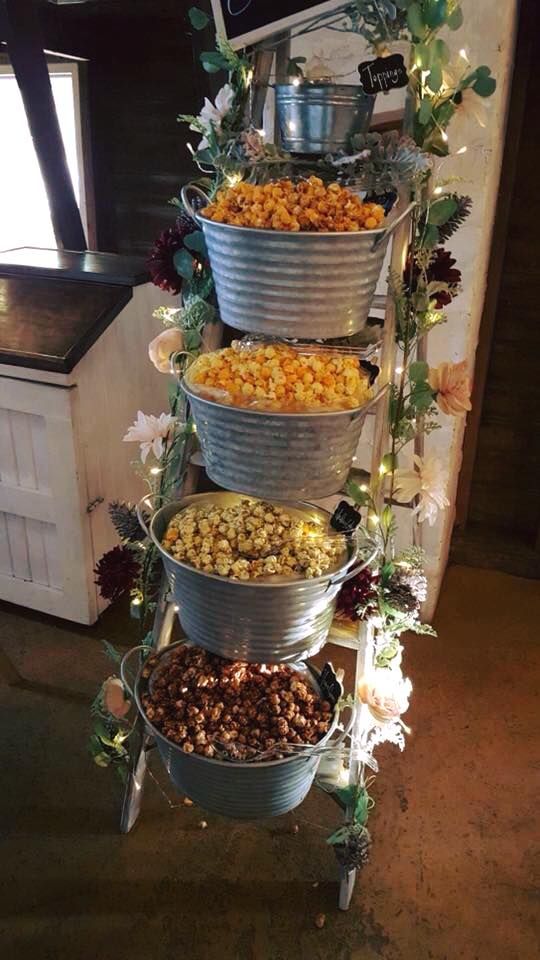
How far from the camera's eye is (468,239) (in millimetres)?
1983

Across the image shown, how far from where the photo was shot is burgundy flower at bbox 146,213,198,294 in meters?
1.40

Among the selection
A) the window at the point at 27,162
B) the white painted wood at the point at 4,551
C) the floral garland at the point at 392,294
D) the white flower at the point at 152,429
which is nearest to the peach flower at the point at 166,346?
the floral garland at the point at 392,294

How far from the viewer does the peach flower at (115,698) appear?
5.28 feet

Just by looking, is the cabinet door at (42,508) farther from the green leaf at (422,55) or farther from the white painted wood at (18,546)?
the green leaf at (422,55)

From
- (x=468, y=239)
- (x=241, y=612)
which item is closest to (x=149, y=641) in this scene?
(x=241, y=612)

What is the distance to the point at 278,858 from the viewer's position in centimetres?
167

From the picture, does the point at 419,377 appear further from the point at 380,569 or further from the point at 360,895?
the point at 360,895

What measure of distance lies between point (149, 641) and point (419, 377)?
0.85m

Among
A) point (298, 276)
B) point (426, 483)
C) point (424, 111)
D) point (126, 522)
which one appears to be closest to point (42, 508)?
point (126, 522)

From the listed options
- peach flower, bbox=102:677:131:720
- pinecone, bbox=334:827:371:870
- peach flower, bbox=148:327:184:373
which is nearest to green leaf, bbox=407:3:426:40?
peach flower, bbox=148:327:184:373

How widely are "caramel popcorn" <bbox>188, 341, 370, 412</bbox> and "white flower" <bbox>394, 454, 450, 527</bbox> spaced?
0.24 m

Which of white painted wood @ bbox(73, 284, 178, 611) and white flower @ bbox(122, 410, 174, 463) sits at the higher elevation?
white flower @ bbox(122, 410, 174, 463)

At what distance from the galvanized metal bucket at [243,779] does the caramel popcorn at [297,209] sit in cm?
93

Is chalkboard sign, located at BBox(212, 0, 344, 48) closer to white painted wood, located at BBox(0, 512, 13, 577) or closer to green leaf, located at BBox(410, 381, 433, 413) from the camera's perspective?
green leaf, located at BBox(410, 381, 433, 413)
